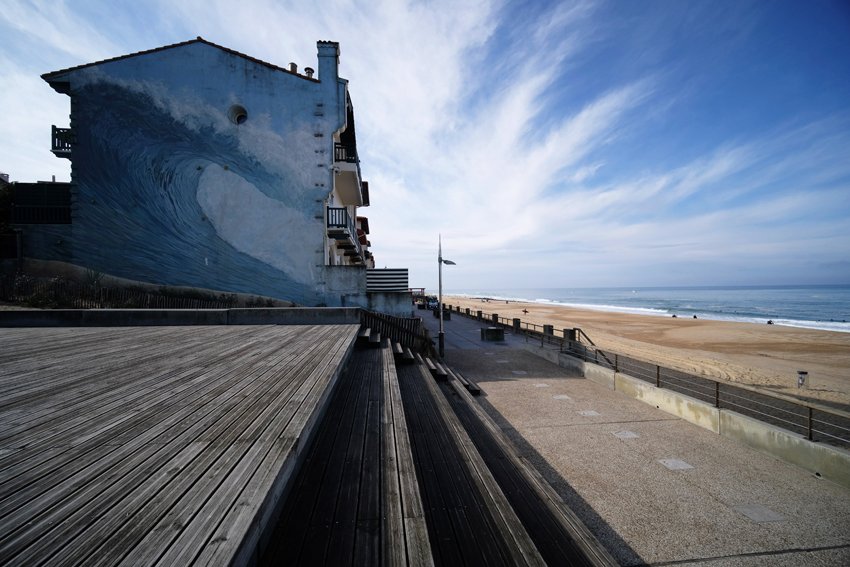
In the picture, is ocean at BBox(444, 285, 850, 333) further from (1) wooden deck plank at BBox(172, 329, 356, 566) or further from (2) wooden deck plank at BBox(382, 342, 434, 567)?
(1) wooden deck plank at BBox(172, 329, 356, 566)

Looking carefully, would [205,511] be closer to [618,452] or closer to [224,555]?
[224,555]

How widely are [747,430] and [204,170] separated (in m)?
22.7

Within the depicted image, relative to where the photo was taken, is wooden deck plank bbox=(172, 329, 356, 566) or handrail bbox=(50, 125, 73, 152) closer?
wooden deck plank bbox=(172, 329, 356, 566)

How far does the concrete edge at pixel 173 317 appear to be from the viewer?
380 inches

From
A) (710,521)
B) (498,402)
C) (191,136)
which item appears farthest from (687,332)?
(191,136)

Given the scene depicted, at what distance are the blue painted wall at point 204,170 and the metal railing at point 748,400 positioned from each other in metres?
12.3

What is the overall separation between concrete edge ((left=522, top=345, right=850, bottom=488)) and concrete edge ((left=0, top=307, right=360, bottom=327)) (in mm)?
8590

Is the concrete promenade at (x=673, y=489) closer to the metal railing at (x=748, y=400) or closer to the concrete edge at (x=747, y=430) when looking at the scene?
the concrete edge at (x=747, y=430)

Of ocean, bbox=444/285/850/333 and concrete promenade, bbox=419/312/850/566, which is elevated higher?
ocean, bbox=444/285/850/333

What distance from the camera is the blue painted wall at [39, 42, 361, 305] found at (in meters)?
16.9

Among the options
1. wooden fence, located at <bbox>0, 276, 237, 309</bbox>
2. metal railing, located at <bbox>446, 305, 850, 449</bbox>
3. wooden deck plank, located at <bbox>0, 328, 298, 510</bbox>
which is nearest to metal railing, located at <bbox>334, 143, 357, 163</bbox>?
wooden fence, located at <bbox>0, 276, 237, 309</bbox>

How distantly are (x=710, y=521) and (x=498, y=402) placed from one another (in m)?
5.11

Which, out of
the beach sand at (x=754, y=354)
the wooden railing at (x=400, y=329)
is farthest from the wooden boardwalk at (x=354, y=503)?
the beach sand at (x=754, y=354)

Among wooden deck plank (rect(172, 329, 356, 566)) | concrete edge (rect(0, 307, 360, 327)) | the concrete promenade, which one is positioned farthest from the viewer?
concrete edge (rect(0, 307, 360, 327))
